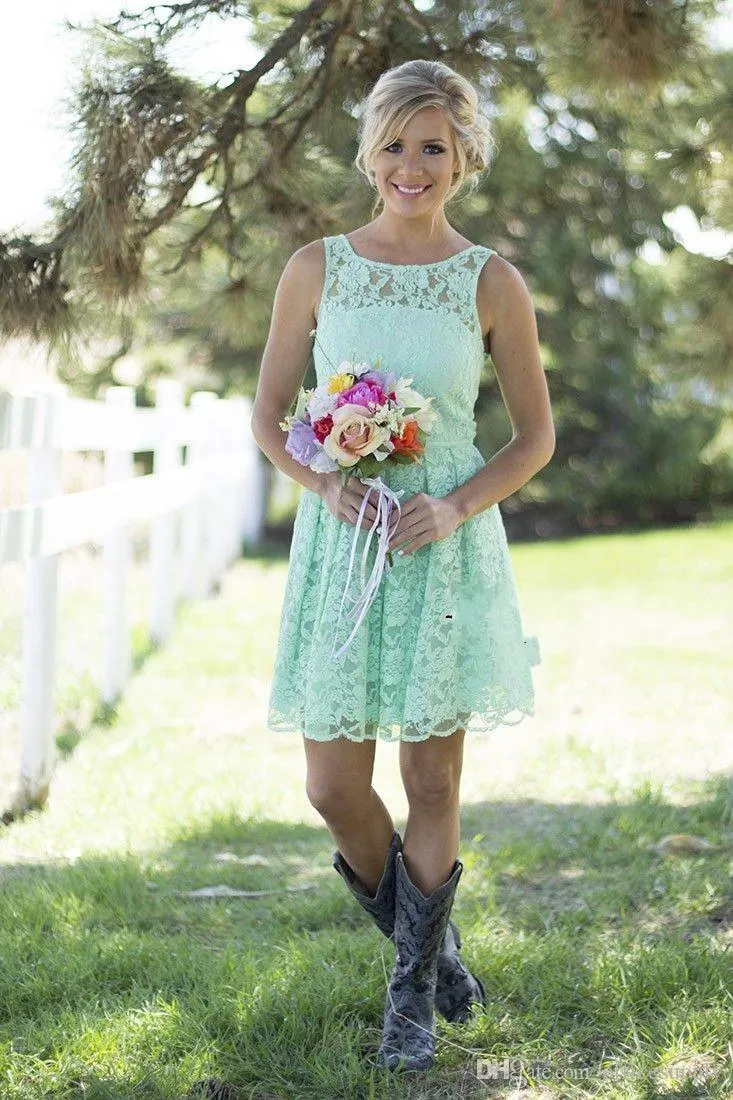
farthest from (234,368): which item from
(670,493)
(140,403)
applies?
(670,493)

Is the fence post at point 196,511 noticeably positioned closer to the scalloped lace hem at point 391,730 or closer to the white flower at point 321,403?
the scalloped lace hem at point 391,730

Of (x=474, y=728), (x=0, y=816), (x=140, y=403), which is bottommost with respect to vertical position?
(x=0, y=816)

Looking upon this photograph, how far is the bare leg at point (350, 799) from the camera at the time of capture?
9.41 feet

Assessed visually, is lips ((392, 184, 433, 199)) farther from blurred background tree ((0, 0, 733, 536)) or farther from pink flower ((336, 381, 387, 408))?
blurred background tree ((0, 0, 733, 536))

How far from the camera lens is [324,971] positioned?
309 cm

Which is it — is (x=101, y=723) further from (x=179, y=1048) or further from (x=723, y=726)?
(x=179, y=1048)

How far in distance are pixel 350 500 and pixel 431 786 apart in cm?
63

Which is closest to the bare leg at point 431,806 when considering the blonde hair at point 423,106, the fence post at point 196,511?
the blonde hair at point 423,106

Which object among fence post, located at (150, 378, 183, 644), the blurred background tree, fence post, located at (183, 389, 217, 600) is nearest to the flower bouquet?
the blurred background tree

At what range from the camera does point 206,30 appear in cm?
374

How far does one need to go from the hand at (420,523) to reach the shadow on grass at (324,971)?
1.02 meters

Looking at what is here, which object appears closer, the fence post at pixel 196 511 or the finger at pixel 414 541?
the finger at pixel 414 541

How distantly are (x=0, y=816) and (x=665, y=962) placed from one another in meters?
2.41

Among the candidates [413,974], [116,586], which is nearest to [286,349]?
[413,974]
